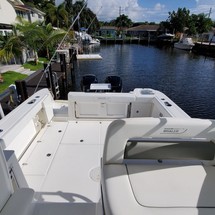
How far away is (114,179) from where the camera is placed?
1168mm

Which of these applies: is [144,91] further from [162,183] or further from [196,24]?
[196,24]

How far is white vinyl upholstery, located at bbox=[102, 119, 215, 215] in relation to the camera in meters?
1.00

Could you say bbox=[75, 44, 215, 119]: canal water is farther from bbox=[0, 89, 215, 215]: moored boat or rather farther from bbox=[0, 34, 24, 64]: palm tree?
bbox=[0, 89, 215, 215]: moored boat

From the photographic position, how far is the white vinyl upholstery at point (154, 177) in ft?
3.28

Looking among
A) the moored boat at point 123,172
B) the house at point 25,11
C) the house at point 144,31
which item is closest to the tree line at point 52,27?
the house at point 25,11

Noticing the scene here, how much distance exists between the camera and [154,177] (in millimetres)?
1194

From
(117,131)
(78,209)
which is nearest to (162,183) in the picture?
(117,131)

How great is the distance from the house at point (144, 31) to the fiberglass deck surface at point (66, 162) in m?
55.5

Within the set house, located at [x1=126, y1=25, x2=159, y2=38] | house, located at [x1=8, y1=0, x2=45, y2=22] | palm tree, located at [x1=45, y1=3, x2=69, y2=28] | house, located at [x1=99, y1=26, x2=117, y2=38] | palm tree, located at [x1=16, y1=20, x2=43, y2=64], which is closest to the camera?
palm tree, located at [x1=16, y1=20, x2=43, y2=64]

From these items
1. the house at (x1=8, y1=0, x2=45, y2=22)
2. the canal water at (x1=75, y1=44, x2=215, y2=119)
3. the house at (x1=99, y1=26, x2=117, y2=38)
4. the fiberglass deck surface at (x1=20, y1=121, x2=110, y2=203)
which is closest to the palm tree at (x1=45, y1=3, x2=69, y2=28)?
the house at (x1=8, y1=0, x2=45, y2=22)

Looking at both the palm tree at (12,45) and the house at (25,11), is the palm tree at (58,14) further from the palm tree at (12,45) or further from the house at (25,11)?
the palm tree at (12,45)

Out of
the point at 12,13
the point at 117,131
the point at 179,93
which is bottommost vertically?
the point at 179,93

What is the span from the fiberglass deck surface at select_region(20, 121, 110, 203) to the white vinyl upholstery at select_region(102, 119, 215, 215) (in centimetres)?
73

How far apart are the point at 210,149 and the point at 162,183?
1.66 feet
